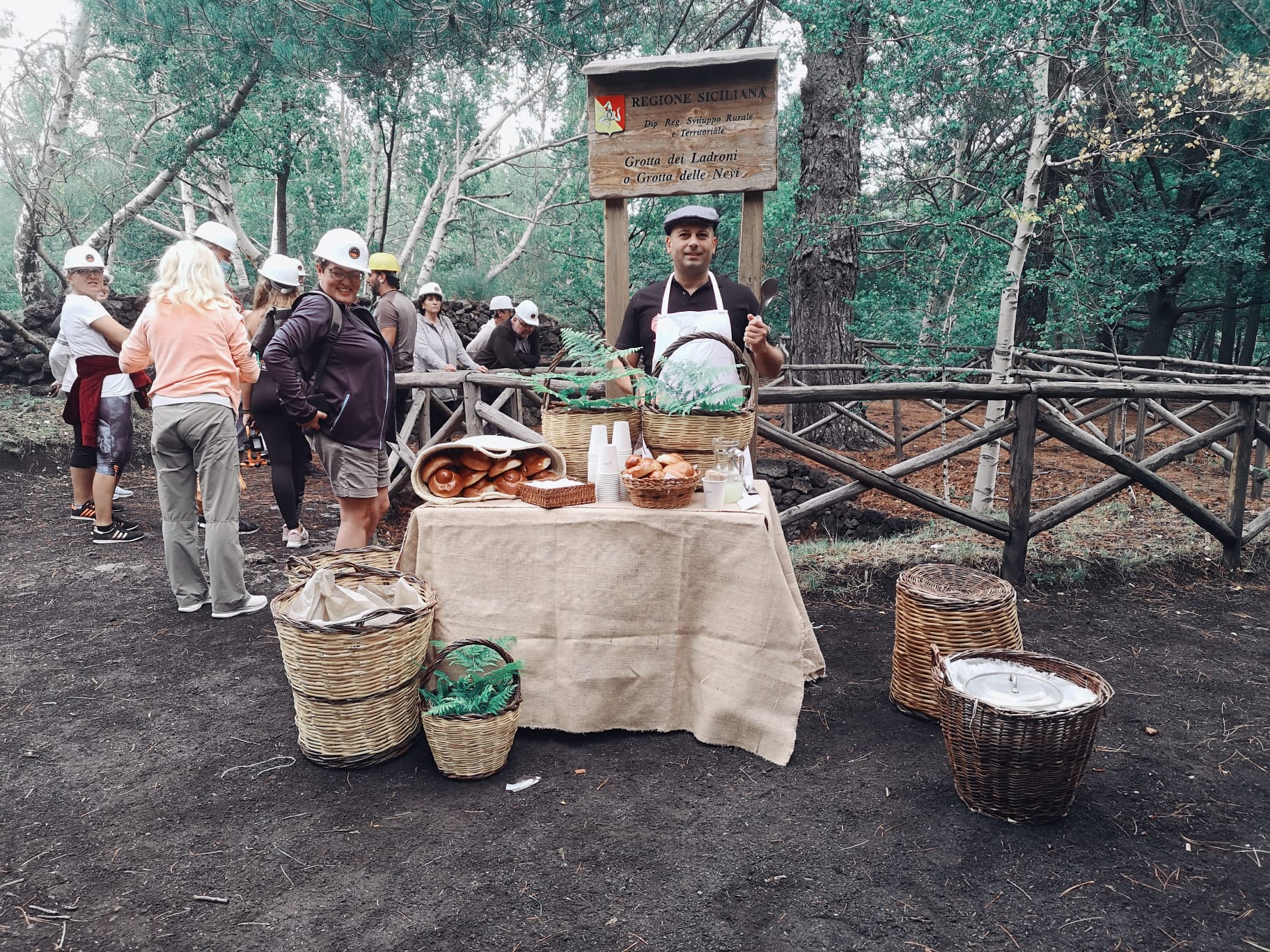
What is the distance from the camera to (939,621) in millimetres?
2906

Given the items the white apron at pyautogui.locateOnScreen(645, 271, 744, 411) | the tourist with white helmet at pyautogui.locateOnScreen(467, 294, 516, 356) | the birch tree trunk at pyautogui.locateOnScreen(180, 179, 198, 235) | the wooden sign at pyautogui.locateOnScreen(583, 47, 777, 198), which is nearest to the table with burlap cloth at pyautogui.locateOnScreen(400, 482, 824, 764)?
the white apron at pyautogui.locateOnScreen(645, 271, 744, 411)

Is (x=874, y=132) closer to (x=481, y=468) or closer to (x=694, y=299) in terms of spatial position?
(x=694, y=299)

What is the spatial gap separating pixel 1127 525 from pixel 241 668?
5794mm

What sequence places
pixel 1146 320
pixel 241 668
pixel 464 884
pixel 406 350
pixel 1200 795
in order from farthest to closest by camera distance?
pixel 1146 320 < pixel 406 350 < pixel 241 668 < pixel 1200 795 < pixel 464 884

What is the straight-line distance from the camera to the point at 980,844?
2271mm

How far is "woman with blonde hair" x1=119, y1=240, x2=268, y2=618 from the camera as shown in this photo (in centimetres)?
362

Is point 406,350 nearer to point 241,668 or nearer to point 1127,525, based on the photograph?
point 241,668

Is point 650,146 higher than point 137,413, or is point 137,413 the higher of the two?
point 650,146

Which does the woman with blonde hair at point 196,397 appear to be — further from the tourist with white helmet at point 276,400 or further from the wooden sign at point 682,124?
the wooden sign at point 682,124

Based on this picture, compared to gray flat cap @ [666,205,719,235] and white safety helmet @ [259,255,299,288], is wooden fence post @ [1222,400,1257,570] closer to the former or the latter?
gray flat cap @ [666,205,719,235]

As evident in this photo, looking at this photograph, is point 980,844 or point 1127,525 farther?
point 1127,525

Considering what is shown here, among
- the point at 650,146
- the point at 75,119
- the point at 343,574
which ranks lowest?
the point at 343,574

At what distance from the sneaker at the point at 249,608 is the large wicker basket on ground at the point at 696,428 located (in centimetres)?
240

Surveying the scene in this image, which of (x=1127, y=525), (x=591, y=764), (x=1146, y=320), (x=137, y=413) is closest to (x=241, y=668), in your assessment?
(x=591, y=764)
